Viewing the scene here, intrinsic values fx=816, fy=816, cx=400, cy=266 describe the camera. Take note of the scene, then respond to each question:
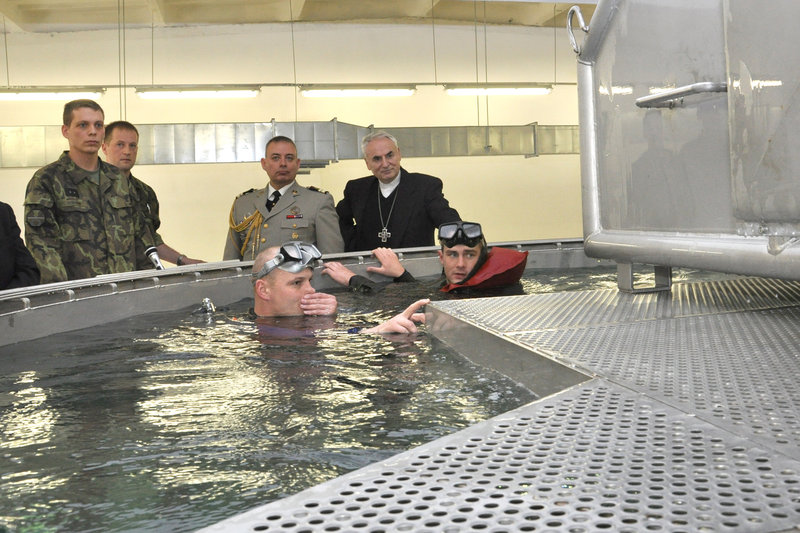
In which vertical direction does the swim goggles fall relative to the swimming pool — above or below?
above

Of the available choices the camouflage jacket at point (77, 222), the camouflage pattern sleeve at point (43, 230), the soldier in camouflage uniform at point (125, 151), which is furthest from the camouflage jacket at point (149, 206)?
the camouflage pattern sleeve at point (43, 230)

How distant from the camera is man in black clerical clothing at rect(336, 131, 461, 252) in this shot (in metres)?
5.33

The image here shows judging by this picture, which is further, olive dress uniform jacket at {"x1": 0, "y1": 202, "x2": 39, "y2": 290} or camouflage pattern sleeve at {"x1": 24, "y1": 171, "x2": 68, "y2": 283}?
camouflage pattern sleeve at {"x1": 24, "y1": 171, "x2": 68, "y2": 283}

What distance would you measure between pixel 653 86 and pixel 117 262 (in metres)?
3.18

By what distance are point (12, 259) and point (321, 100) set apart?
9.02 m

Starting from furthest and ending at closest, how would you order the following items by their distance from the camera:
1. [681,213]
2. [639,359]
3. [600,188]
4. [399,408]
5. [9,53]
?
[9,53], [600,188], [681,213], [399,408], [639,359]

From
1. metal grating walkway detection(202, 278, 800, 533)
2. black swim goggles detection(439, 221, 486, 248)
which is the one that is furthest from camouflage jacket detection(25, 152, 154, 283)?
metal grating walkway detection(202, 278, 800, 533)

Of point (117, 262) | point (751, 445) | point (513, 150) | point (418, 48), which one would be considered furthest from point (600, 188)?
point (418, 48)

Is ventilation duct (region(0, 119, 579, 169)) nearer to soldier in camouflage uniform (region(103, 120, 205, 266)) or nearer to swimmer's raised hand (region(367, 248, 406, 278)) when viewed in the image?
soldier in camouflage uniform (region(103, 120, 205, 266))

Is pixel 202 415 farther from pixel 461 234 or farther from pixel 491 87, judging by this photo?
pixel 491 87

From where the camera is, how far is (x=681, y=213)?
2.15 m

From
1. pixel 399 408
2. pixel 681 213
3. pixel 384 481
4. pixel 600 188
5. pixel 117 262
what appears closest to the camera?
pixel 384 481

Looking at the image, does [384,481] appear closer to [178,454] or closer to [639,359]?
[178,454]

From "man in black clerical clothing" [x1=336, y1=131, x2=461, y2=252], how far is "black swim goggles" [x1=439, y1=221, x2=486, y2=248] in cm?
103
